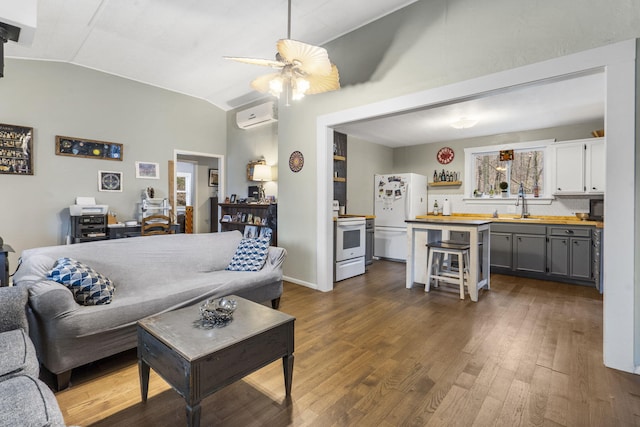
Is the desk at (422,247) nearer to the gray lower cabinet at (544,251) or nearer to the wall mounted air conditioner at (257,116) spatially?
the gray lower cabinet at (544,251)

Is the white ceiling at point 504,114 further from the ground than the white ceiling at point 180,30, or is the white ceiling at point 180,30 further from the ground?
the white ceiling at point 180,30

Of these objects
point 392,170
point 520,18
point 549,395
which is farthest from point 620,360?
point 392,170

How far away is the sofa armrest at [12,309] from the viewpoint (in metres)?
1.50

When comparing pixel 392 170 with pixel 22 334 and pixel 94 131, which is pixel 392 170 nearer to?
pixel 94 131

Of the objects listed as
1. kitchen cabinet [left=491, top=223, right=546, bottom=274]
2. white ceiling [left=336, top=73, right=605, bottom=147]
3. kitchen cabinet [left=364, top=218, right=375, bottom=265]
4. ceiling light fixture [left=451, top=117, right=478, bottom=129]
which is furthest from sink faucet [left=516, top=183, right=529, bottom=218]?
kitchen cabinet [left=364, top=218, right=375, bottom=265]

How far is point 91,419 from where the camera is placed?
1.57 meters

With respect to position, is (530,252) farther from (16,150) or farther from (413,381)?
(16,150)

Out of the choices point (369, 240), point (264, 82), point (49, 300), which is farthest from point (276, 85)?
point (369, 240)

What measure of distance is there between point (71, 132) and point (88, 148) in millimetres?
287

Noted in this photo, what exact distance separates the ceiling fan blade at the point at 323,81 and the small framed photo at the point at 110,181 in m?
3.95

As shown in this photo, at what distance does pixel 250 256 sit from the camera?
3117 millimetres

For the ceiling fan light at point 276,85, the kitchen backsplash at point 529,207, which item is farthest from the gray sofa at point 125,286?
the kitchen backsplash at point 529,207

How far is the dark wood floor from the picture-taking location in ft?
5.30

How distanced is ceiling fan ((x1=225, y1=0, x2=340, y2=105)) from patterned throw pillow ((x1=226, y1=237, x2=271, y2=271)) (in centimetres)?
150
